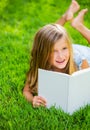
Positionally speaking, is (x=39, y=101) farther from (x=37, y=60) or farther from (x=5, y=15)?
(x=5, y=15)

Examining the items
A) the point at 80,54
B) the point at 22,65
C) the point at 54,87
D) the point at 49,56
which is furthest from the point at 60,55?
the point at 22,65

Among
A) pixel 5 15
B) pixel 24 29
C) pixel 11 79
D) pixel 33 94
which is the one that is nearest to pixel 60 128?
pixel 33 94

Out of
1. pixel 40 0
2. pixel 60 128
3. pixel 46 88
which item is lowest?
pixel 60 128

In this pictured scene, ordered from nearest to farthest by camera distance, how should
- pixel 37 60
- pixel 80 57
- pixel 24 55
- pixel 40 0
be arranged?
pixel 37 60, pixel 80 57, pixel 24 55, pixel 40 0

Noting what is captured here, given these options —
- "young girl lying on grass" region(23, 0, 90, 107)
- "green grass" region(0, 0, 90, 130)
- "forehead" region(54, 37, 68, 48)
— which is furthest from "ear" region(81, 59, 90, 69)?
"green grass" region(0, 0, 90, 130)

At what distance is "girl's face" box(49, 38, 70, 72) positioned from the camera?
2758 mm

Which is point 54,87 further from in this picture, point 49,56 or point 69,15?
point 69,15

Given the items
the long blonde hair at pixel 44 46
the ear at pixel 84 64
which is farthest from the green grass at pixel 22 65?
the ear at pixel 84 64

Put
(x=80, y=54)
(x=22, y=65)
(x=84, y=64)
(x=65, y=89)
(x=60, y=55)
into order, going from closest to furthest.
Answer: (x=65, y=89) → (x=60, y=55) → (x=84, y=64) → (x=80, y=54) → (x=22, y=65)

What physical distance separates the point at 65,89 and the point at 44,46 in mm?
338

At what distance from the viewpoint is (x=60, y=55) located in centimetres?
276

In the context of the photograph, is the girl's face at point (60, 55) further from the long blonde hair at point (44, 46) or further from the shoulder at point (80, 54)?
the shoulder at point (80, 54)

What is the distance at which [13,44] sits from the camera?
3836 millimetres

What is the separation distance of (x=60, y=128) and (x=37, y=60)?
54 centimetres
